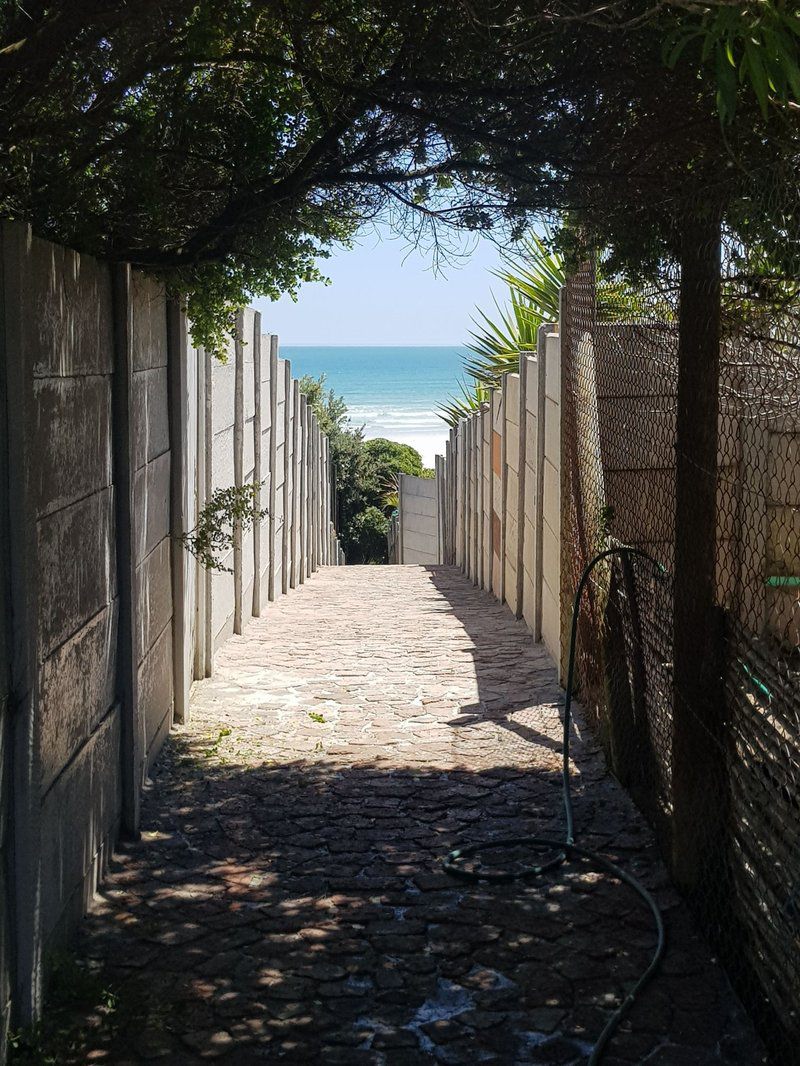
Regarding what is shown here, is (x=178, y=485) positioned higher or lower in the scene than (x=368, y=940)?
higher

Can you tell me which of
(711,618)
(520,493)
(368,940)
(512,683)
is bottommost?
(368,940)

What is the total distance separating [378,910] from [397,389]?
105242 mm

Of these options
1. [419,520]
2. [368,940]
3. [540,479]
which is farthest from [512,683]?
[419,520]

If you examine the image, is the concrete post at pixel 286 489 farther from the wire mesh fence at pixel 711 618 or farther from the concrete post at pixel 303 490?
the wire mesh fence at pixel 711 618

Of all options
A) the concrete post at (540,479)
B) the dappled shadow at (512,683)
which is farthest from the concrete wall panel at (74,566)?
the concrete post at (540,479)

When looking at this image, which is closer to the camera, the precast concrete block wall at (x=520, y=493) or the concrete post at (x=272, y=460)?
the precast concrete block wall at (x=520, y=493)

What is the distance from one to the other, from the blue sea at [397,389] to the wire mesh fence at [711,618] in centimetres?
5236

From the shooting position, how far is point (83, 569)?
4188 mm

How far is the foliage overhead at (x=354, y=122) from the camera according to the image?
3943 millimetres

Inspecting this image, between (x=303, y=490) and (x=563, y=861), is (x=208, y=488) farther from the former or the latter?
(x=303, y=490)

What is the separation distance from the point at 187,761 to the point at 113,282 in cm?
235

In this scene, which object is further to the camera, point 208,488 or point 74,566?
point 208,488

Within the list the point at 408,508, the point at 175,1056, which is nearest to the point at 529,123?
the point at 175,1056

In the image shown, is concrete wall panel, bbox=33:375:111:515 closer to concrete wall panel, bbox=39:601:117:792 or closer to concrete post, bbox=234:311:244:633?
concrete wall panel, bbox=39:601:117:792
